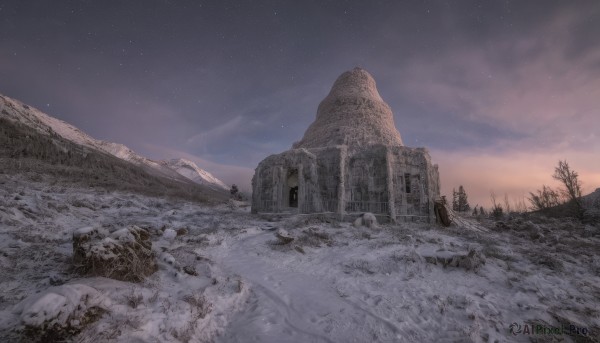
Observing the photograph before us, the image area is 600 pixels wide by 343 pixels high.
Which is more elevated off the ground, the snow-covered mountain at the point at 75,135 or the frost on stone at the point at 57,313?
the snow-covered mountain at the point at 75,135

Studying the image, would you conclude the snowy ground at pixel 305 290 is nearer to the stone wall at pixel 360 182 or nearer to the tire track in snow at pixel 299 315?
the tire track in snow at pixel 299 315

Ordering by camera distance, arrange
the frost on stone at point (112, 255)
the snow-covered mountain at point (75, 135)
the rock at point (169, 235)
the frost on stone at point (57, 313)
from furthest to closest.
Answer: the snow-covered mountain at point (75, 135) < the rock at point (169, 235) < the frost on stone at point (112, 255) < the frost on stone at point (57, 313)

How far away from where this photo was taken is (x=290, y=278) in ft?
22.9

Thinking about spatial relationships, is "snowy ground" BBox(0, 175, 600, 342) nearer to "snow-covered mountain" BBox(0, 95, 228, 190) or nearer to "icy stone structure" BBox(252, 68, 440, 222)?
"icy stone structure" BBox(252, 68, 440, 222)

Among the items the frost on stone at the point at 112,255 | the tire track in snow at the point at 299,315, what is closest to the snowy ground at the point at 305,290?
the tire track in snow at the point at 299,315

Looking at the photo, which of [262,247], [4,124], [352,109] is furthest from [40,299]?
[4,124]

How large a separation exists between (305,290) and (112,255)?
421 centimetres

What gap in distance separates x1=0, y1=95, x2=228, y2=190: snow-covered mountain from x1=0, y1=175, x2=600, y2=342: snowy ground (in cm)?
4653

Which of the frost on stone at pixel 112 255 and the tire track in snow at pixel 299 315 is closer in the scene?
the tire track in snow at pixel 299 315

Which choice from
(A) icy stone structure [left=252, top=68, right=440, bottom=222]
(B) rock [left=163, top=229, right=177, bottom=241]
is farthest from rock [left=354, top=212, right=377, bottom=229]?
(B) rock [left=163, top=229, right=177, bottom=241]

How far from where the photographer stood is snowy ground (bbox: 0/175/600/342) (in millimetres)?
4273

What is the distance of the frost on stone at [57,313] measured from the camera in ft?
9.92

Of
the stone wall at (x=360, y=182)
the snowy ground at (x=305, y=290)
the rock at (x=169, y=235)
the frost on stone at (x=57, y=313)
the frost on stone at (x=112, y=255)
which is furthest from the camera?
the stone wall at (x=360, y=182)

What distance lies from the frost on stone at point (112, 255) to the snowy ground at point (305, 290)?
0.30m
